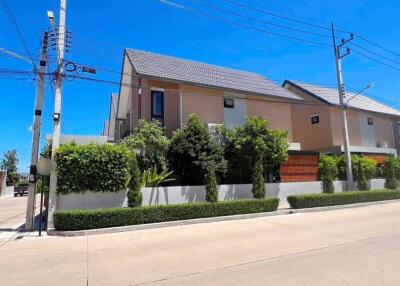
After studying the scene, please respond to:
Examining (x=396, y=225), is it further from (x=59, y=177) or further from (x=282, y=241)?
(x=59, y=177)

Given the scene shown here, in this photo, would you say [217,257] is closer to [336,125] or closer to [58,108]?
[58,108]

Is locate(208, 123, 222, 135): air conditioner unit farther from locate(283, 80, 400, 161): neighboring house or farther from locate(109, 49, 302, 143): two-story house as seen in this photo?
locate(283, 80, 400, 161): neighboring house

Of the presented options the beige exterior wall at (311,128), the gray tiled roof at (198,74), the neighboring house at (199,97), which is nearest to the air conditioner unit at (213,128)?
the neighboring house at (199,97)

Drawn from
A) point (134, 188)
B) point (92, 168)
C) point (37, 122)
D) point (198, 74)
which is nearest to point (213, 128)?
point (198, 74)

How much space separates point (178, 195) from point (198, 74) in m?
9.69

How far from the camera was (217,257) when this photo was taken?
787cm

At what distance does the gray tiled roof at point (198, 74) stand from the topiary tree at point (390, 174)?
8.27 meters

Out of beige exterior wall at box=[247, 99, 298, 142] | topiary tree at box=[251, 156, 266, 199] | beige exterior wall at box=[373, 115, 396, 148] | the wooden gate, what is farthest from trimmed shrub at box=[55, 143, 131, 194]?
beige exterior wall at box=[373, 115, 396, 148]

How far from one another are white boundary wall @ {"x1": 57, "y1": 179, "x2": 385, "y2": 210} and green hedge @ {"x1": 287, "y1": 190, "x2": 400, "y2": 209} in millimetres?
1640

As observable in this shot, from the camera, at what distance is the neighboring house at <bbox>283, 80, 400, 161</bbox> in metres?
27.4

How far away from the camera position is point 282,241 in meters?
9.70

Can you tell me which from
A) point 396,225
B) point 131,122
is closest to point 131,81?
point 131,122

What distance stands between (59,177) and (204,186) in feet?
21.7

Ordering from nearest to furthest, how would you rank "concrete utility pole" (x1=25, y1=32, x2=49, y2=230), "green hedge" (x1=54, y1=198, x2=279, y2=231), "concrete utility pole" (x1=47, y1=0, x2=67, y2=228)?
"green hedge" (x1=54, y1=198, x2=279, y2=231)
"concrete utility pole" (x1=47, y1=0, x2=67, y2=228)
"concrete utility pole" (x1=25, y1=32, x2=49, y2=230)
